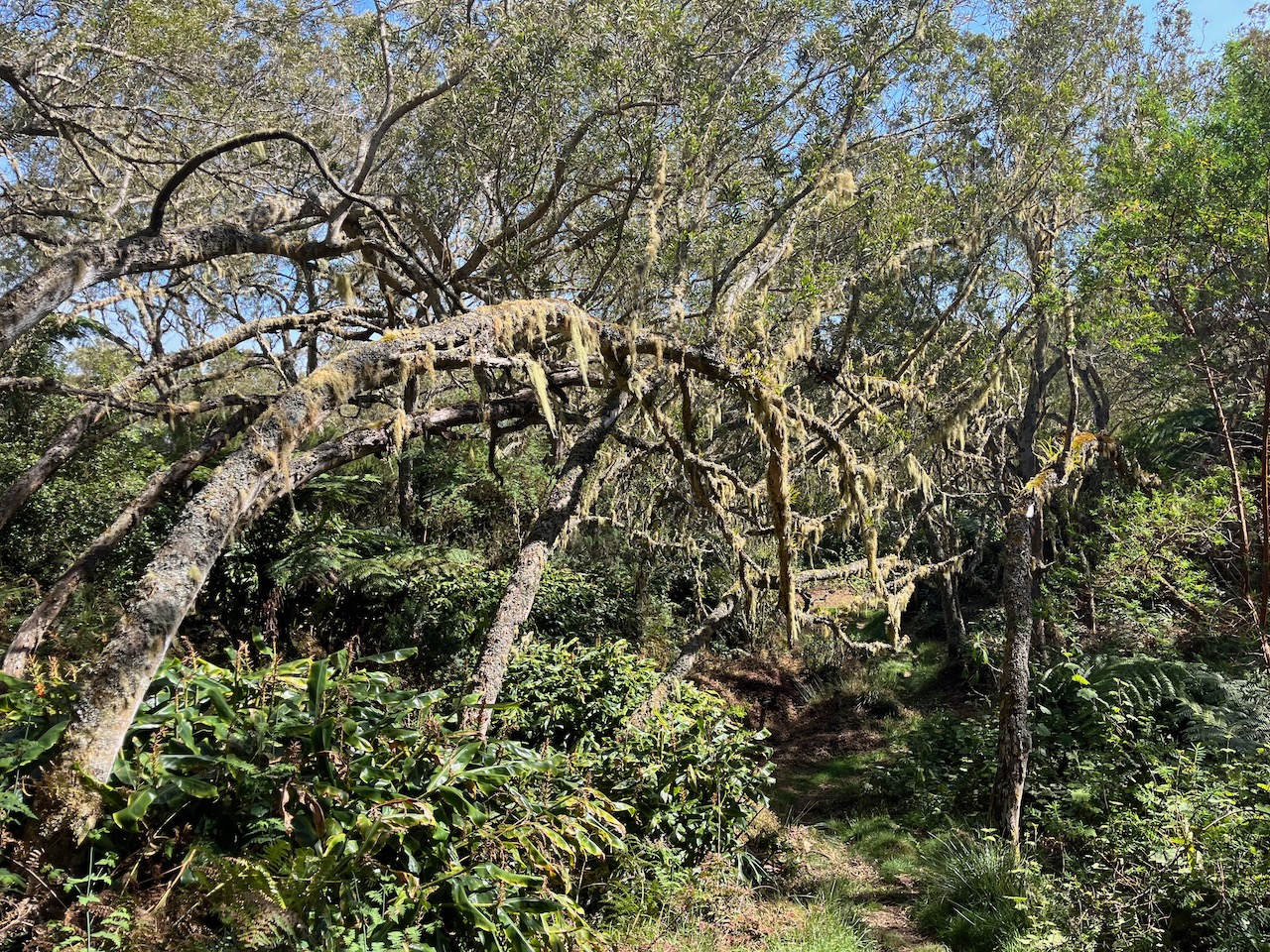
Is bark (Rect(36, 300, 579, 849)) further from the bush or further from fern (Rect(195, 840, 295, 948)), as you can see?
fern (Rect(195, 840, 295, 948))

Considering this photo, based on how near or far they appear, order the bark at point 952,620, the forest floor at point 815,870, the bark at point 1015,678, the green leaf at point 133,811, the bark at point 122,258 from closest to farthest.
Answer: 1. the green leaf at point 133,811
2. the bark at point 122,258
3. the forest floor at point 815,870
4. the bark at point 1015,678
5. the bark at point 952,620

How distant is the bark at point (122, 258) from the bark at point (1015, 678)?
6594 mm

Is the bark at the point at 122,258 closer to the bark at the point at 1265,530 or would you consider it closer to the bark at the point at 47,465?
the bark at the point at 47,465

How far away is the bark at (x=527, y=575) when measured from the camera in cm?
422

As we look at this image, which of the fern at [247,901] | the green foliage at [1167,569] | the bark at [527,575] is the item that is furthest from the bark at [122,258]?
the green foliage at [1167,569]

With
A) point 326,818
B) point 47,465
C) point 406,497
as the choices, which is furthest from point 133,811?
Answer: point 406,497

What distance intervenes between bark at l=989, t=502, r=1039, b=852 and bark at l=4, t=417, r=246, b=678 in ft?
21.7

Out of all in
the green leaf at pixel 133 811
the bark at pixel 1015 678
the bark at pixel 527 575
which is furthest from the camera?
the bark at pixel 1015 678

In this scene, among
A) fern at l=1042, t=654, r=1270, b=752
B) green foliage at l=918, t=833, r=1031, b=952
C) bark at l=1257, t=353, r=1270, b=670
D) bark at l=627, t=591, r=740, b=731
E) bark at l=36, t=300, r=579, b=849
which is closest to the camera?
bark at l=36, t=300, r=579, b=849

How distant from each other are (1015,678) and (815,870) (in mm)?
2586

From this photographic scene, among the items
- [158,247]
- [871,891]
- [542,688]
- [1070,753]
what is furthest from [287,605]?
[1070,753]

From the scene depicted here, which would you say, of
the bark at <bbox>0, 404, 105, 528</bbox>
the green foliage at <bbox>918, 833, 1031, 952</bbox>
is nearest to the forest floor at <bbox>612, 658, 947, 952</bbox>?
the green foliage at <bbox>918, 833, 1031, 952</bbox>

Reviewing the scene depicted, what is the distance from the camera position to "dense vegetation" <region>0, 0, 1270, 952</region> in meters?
2.96

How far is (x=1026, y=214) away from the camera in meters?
9.60
